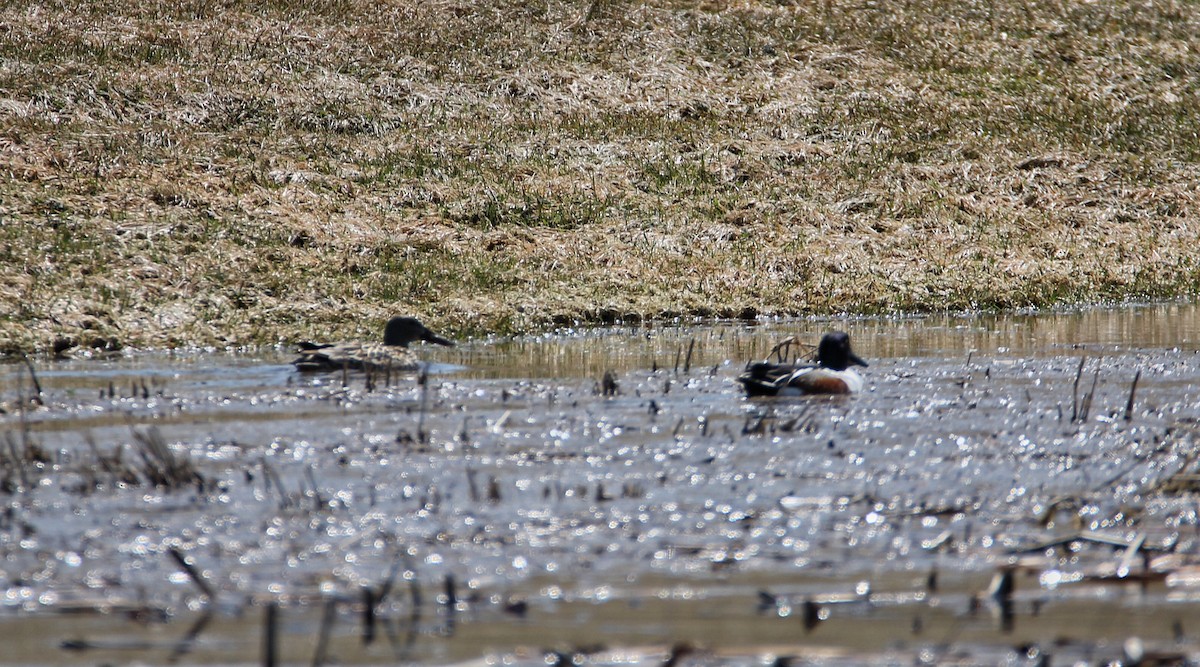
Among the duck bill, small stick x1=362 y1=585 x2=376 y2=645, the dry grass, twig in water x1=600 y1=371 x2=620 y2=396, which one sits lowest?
small stick x1=362 y1=585 x2=376 y2=645

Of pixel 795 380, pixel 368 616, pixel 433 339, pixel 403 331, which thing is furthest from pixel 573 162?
pixel 368 616

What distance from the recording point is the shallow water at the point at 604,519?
207 inches

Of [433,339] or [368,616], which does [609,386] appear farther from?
[368,616]

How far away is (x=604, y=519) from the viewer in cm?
698

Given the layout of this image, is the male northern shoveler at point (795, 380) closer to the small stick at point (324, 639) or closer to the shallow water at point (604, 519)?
A: the shallow water at point (604, 519)

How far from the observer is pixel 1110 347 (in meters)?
15.3

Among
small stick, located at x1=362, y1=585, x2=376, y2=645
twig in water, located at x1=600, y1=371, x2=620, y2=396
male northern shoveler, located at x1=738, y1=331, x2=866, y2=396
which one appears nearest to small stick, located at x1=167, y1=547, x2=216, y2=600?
small stick, located at x1=362, y1=585, x2=376, y2=645

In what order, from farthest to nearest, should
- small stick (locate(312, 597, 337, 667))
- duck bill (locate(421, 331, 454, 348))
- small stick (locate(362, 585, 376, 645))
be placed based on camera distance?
duck bill (locate(421, 331, 454, 348)) < small stick (locate(362, 585, 376, 645)) < small stick (locate(312, 597, 337, 667))

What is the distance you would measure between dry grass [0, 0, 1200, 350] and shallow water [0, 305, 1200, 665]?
639cm

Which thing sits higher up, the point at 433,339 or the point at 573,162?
the point at 573,162

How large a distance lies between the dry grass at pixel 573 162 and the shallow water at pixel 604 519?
6.39 meters

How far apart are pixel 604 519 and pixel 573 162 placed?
739 inches

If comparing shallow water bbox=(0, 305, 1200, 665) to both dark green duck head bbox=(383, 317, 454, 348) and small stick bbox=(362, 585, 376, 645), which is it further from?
dark green duck head bbox=(383, 317, 454, 348)

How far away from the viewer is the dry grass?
60.5 ft
